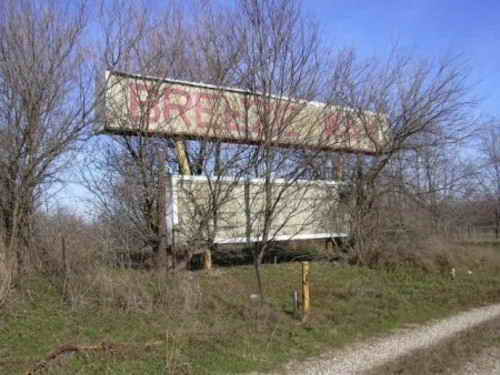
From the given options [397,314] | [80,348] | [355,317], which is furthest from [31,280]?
[397,314]

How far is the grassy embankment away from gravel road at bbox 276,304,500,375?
0.99 feet

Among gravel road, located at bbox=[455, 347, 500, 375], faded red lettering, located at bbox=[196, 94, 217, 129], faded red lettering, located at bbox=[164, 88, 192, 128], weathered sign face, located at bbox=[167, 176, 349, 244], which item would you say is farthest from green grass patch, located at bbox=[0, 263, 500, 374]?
faded red lettering, located at bbox=[164, 88, 192, 128]

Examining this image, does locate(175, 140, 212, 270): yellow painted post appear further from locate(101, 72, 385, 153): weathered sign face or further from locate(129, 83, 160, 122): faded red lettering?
locate(129, 83, 160, 122): faded red lettering

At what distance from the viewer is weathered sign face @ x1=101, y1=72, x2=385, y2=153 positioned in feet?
33.3

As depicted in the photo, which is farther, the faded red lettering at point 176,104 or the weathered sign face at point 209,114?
the faded red lettering at point 176,104

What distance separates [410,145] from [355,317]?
8.63 meters

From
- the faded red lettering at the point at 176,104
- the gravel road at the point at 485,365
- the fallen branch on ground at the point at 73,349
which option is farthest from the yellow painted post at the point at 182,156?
the gravel road at the point at 485,365

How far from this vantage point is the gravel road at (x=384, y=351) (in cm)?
634

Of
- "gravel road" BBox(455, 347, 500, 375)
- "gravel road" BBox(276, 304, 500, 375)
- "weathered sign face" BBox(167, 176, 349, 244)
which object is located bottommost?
"gravel road" BBox(455, 347, 500, 375)

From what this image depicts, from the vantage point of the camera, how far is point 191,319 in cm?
808

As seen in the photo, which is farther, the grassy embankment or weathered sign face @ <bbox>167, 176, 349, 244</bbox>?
weathered sign face @ <bbox>167, 176, 349, 244</bbox>

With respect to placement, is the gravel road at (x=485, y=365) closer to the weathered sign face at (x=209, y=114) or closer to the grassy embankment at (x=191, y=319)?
the grassy embankment at (x=191, y=319)

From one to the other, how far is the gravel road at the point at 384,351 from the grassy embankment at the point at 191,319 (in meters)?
0.30

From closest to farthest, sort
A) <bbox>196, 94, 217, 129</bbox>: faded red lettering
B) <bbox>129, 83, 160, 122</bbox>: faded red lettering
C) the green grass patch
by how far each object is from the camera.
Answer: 1. the green grass patch
2. <bbox>129, 83, 160, 122</bbox>: faded red lettering
3. <bbox>196, 94, 217, 129</bbox>: faded red lettering
